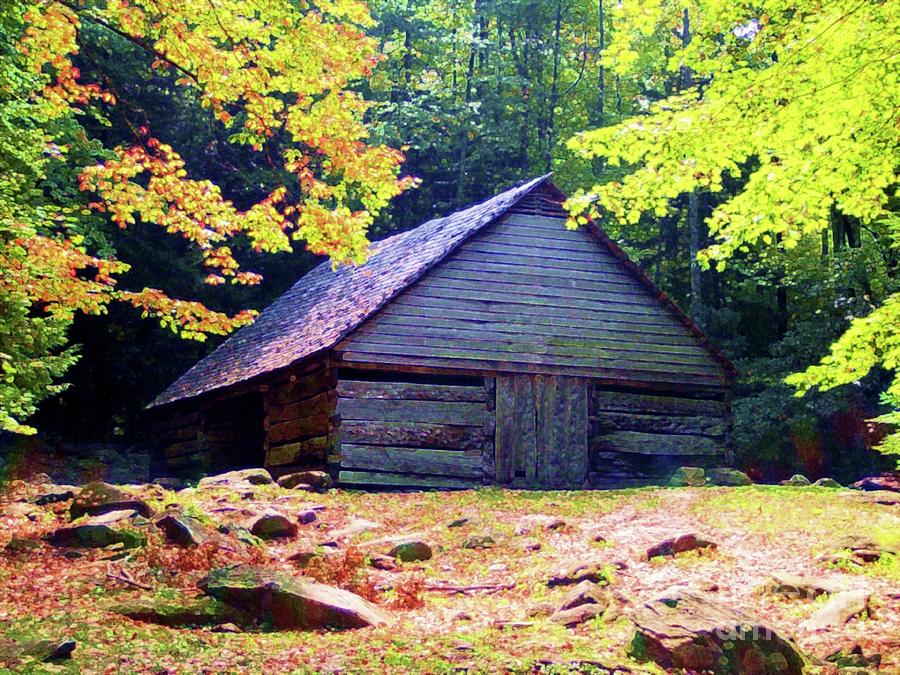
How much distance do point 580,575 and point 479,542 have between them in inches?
99.2

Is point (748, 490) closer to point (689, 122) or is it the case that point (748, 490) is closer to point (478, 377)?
point (478, 377)

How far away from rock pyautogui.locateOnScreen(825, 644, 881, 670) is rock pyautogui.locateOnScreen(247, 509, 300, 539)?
6.64 meters

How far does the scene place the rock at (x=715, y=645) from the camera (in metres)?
7.35

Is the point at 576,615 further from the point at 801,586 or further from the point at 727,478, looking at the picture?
the point at 727,478

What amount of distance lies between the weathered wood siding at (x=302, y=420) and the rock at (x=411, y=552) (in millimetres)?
6881

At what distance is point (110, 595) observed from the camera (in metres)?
8.69

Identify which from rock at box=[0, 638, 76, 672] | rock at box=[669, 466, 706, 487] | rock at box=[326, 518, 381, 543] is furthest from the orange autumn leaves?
rock at box=[669, 466, 706, 487]

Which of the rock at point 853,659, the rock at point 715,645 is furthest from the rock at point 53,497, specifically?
the rock at point 853,659

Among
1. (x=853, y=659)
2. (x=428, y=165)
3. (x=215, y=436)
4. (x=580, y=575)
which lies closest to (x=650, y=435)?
(x=215, y=436)

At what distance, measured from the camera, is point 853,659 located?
766cm

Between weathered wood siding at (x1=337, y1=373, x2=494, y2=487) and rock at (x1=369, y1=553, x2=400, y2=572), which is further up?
weathered wood siding at (x1=337, y1=373, x2=494, y2=487)

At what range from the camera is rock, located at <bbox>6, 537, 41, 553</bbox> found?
1036 centimetres

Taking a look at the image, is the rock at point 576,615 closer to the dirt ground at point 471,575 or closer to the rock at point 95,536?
the dirt ground at point 471,575

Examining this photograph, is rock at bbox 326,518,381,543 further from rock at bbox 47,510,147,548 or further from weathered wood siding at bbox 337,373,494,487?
weathered wood siding at bbox 337,373,494,487
